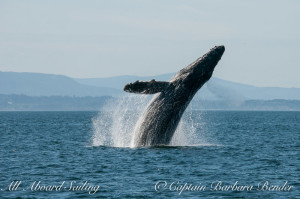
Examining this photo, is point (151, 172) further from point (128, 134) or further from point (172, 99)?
point (128, 134)

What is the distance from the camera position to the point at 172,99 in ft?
84.3

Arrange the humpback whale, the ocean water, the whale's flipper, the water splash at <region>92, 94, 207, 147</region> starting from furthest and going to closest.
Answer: the water splash at <region>92, 94, 207, 147</region>, the humpback whale, the whale's flipper, the ocean water

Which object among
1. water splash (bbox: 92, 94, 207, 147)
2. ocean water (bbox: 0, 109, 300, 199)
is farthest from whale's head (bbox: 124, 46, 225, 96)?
ocean water (bbox: 0, 109, 300, 199)

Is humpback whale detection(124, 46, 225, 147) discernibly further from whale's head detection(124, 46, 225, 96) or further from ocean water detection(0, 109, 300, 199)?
ocean water detection(0, 109, 300, 199)

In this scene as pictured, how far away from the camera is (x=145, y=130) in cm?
2609

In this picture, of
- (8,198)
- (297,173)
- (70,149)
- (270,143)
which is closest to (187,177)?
(297,173)

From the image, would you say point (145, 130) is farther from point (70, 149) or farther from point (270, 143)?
point (270, 143)

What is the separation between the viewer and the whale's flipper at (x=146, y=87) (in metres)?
24.1

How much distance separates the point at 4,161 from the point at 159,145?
6764 millimetres

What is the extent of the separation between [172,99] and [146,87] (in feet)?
5.11

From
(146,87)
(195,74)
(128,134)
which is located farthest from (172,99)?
(128,134)

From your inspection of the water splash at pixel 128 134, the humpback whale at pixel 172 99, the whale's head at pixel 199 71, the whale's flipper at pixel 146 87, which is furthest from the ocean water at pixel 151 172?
the whale's head at pixel 199 71

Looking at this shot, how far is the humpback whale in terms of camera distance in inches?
1009

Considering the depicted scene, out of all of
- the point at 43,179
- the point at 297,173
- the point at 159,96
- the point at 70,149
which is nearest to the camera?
the point at 43,179
